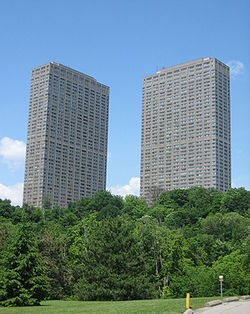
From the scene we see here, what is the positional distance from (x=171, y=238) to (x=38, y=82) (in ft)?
319

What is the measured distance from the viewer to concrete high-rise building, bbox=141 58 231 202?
129625 mm

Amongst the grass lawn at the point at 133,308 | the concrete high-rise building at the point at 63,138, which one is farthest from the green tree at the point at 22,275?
the concrete high-rise building at the point at 63,138

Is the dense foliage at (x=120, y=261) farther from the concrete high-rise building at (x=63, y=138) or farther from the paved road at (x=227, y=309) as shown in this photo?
the concrete high-rise building at (x=63, y=138)

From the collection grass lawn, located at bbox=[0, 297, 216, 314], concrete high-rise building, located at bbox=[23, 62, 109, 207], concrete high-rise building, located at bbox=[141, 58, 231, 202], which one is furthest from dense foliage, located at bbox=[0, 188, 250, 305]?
concrete high-rise building, located at bbox=[23, 62, 109, 207]

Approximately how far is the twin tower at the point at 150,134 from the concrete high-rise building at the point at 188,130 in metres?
0.24

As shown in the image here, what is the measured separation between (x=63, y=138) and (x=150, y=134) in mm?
25924

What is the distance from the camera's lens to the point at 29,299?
102 feet

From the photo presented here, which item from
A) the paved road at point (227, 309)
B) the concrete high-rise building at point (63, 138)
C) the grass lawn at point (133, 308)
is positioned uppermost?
the concrete high-rise building at point (63, 138)

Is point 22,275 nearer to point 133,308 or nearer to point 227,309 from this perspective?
point 133,308

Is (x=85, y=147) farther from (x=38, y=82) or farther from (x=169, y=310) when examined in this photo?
(x=169, y=310)

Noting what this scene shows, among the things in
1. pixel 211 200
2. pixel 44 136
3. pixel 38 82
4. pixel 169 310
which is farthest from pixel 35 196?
pixel 169 310

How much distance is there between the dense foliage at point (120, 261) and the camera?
3244cm

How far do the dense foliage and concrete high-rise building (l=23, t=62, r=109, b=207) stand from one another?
53.2 metres

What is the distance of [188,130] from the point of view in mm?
134375
